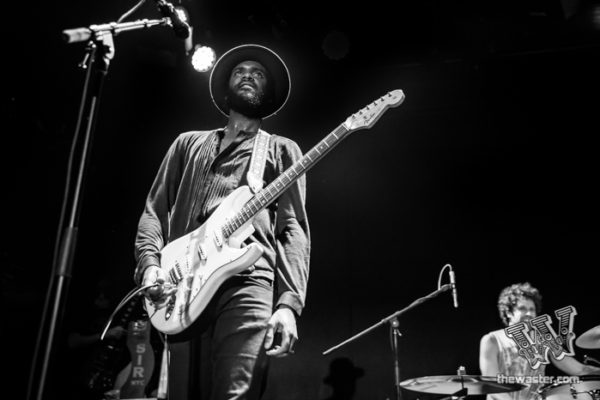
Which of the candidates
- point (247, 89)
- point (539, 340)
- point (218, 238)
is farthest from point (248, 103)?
point (539, 340)

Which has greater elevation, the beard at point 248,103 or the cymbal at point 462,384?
the beard at point 248,103

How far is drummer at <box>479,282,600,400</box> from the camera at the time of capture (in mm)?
4465

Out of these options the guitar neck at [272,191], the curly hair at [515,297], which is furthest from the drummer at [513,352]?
the guitar neck at [272,191]

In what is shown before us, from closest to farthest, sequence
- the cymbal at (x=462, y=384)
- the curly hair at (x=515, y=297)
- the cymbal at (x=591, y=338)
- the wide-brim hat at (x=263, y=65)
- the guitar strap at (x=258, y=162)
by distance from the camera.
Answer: the guitar strap at (x=258, y=162) → the wide-brim hat at (x=263, y=65) → the cymbal at (x=462, y=384) → the cymbal at (x=591, y=338) → the curly hair at (x=515, y=297)

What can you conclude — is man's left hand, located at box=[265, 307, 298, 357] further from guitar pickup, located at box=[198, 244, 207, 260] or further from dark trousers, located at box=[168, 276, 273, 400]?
guitar pickup, located at box=[198, 244, 207, 260]

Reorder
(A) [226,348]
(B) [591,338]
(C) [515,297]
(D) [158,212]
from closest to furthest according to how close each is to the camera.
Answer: (A) [226,348], (D) [158,212], (B) [591,338], (C) [515,297]

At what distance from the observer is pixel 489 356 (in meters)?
4.67

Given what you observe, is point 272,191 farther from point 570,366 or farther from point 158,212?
point 570,366

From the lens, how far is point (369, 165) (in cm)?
584

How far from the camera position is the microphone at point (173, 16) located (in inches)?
89.6

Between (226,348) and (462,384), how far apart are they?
2.71 metres

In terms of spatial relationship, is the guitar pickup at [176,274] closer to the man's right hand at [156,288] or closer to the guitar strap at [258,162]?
the man's right hand at [156,288]

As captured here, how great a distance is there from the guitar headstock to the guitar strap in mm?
417

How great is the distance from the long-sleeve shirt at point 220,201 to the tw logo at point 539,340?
3173 millimetres
